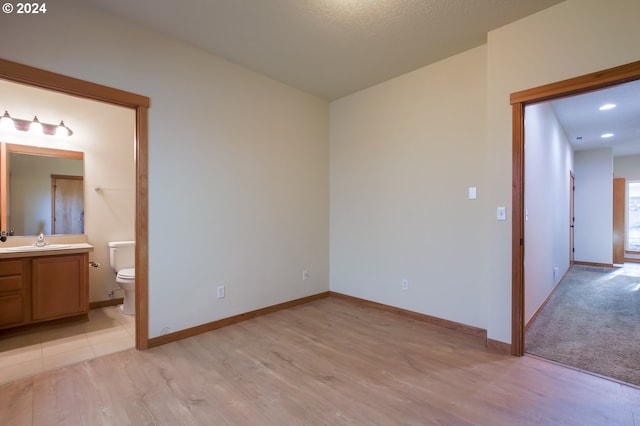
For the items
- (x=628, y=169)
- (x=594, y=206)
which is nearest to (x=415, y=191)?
(x=594, y=206)

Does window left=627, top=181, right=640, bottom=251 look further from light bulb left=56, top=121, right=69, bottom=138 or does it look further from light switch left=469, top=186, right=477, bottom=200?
light bulb left=56, top=121, right=69, bottom=138

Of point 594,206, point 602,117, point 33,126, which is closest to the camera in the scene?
point 33,126

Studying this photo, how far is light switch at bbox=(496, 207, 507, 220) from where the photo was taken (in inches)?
98.0

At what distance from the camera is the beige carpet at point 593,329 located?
2307 millimetres

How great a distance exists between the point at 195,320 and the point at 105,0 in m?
2.78

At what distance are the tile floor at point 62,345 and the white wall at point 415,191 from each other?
2.62 metres

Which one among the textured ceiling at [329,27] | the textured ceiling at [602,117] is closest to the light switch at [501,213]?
the textured ceiling at [602,117]

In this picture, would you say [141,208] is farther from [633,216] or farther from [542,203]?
[633,216]

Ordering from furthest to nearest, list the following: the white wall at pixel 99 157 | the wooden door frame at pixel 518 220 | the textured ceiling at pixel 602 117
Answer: the textured ceiling at pixel 602 117
the white wall at pixel 99 157
the wooden door frame at pixel 518 220

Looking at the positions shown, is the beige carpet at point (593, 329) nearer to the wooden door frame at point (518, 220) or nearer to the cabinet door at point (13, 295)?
the wooden door frame at point (518, 220)

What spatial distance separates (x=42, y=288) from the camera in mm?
2971

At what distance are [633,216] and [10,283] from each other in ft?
38.4

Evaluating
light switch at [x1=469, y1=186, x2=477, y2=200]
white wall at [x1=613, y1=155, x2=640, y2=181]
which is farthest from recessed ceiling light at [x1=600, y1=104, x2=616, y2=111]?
white wall at [x1=613, y1=155, x2=640, y2=181]

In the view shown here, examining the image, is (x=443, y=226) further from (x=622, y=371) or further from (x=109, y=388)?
(x=109, y=388)
